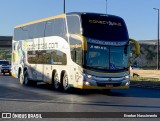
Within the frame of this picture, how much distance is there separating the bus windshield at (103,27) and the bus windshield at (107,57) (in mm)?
485

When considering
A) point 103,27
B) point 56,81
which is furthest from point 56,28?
point 103,27

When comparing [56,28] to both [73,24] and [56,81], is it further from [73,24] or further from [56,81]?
[56,81]

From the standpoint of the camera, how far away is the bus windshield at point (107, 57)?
18.8 meters

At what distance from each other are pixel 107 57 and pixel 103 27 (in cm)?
147

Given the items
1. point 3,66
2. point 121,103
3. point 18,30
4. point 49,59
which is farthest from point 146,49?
point 121,103

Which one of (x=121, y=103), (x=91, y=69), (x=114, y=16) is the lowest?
(x=121, y=103)

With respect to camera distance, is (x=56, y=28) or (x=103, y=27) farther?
(x=56, y=28)

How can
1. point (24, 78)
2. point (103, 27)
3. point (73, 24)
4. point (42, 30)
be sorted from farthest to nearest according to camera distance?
1. point (24, 78)
2. point (42, 30)
3. point (73, 24)
4. point (103, 27)

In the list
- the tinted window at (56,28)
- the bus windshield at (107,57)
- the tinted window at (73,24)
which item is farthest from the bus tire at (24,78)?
the bus windshield at (107,57)

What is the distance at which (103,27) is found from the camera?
1931 cm

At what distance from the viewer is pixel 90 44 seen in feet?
61.4

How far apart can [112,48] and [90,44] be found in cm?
114

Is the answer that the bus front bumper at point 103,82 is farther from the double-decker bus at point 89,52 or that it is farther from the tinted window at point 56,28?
the tinted window at point 56,28

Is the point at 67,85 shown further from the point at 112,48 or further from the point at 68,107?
the point at 68,107
